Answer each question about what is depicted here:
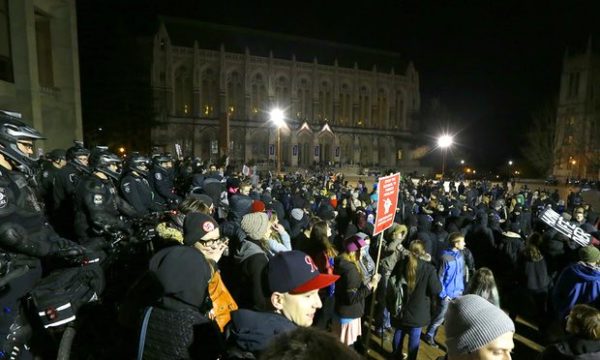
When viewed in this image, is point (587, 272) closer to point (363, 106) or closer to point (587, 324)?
point (587, 324)

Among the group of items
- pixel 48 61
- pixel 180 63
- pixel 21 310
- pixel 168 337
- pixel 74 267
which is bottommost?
pixel 21 310

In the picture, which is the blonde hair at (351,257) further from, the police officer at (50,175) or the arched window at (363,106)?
the arched window at (363,106)

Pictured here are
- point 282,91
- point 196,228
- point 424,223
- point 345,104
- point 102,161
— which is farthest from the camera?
point 345,104

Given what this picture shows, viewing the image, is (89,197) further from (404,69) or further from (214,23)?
(404,69)

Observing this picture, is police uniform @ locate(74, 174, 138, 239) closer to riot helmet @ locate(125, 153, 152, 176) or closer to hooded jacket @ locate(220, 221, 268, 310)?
riot helmet @ locate(125, 153, 152, 176)

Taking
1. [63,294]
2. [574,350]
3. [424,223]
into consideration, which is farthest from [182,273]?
[424,223]

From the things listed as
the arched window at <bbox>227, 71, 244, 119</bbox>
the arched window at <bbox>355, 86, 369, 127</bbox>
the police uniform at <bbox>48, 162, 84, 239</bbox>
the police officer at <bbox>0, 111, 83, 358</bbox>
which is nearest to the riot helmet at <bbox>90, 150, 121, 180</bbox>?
the police uniform at <bbox>48, 162, 84, 239</bbox>

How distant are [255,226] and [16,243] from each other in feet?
7.14

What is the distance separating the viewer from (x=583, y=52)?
1900 inches

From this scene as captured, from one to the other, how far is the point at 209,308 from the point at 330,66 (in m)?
65.0

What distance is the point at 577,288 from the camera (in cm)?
413

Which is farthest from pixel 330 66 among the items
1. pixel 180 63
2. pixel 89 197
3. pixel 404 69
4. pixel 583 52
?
pixel 89 197

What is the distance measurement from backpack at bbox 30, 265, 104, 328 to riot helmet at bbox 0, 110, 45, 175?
1.15 meters

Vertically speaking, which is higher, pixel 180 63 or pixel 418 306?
pixel 180 63
